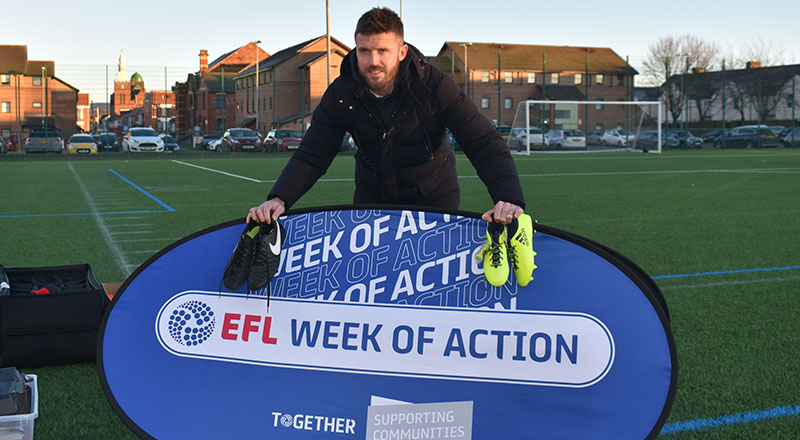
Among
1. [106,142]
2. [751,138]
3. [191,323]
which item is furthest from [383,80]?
[751,138]

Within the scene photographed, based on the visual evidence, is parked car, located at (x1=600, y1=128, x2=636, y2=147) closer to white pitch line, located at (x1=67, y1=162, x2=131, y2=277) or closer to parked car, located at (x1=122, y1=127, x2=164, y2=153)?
parked car, located at (x1=122, y1=127, x2=164, y2=153)

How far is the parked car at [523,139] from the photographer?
120ft

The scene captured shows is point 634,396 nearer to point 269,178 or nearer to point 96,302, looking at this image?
point 96,302

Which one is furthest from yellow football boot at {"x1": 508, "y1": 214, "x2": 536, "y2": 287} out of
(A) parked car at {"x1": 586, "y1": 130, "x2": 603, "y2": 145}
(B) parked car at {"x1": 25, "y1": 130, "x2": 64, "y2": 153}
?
(B) parked car at {"x1": 25, "y1": 130, "x2": 64, "y2": 153}

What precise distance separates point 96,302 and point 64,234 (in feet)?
17.4

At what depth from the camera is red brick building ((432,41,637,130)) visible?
66.5 meters

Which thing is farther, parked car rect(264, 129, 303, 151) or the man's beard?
parked car rect(264, 129, 303, 151)

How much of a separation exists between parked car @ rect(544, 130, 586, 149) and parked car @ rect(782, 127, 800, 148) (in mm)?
13575

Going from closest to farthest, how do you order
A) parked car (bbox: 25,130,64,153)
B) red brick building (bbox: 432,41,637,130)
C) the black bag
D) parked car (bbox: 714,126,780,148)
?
the black bag, parked car (bbox: 25,130,64,153), parked car (bbox: 714,126,780,148), red brick building (bbox: 432,41,637,130)

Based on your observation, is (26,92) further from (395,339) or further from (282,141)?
(395,339)

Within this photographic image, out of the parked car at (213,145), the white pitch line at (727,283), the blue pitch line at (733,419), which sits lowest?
the blue pitch line at (733,419)

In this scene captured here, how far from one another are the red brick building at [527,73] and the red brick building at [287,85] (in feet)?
34.5

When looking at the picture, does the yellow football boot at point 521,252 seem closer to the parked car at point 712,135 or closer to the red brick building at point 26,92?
the parked car at point 712,135

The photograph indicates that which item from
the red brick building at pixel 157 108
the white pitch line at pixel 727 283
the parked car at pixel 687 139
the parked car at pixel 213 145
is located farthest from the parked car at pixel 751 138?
the red brick building at pixel 157 108
